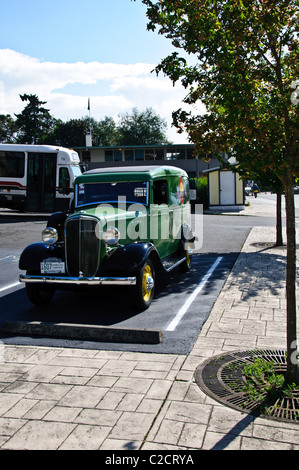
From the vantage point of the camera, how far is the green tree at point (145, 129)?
8419 centimetres

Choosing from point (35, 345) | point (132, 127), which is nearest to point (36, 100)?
point (132, 127)

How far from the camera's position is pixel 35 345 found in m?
5.43

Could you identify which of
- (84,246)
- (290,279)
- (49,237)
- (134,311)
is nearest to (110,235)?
(84,246)

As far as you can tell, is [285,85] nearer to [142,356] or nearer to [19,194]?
[142,356]

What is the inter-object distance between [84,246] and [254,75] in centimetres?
344

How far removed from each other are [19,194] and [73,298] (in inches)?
545

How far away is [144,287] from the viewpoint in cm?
682

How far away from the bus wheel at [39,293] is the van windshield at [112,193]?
168cm

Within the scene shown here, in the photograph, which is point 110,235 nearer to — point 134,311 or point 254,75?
point 134,311

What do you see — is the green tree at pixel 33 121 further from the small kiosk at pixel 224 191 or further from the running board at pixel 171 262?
the running board at pixel 171 262

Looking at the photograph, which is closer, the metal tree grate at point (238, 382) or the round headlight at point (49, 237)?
the metal tree grate at point (238, 382)

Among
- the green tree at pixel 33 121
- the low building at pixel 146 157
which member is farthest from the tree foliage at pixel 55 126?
the low building at pixel 146 157

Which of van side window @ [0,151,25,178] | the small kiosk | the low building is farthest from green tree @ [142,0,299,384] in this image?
the low building

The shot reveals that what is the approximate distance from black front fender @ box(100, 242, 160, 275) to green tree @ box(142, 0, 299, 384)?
7.91 feet
